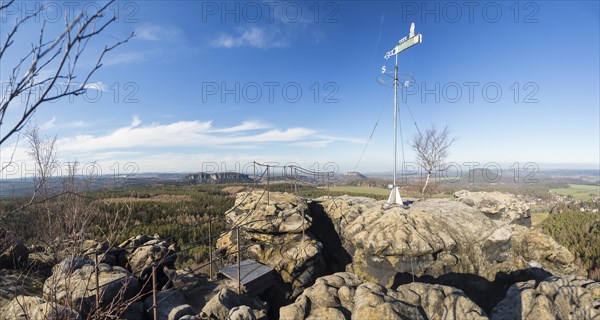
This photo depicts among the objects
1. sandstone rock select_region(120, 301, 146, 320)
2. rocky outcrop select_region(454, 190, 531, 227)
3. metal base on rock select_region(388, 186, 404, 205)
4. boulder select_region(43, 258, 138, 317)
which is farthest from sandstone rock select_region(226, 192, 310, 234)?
rocky outcrop select_region(454, 190, 531, 227)

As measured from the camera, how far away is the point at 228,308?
6.59 meters

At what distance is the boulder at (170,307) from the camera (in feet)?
20.6

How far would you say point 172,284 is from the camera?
28.0ft

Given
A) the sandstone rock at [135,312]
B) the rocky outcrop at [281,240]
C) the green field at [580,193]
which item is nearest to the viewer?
the sandstone rock at [135,312]

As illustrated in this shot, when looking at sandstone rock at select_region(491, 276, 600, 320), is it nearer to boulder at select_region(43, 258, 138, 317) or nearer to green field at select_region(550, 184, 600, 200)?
boulder at select_region(43, 258, 138, 317)

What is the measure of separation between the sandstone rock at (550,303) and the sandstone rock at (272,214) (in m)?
7.09

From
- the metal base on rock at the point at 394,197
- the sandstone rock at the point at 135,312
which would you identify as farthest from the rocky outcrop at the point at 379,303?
the metal base on rock at the point at 394,197

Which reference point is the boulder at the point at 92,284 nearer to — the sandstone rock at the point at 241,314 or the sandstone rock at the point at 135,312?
the sandstone rock at the point at 135,312

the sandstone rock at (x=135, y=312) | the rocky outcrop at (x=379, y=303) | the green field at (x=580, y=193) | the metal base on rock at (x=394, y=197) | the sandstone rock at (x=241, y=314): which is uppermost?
the metal base on rock at (x=394, y=197)

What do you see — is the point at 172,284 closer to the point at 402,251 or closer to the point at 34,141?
the point at 402,251

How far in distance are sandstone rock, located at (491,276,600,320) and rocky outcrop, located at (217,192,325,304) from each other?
607 centimetres

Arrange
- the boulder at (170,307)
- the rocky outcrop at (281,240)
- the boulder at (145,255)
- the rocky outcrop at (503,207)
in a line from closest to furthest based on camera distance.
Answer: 1. the boulder at (170,307)
2. the boulder at (145,255)
3. the rocky outcrop at (281,240)
4. the rocky outcrop at (503,207)

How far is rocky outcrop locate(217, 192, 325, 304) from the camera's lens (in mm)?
9914

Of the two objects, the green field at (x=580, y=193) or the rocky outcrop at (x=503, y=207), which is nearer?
the rocky outcrop at (x=503, y=207)
